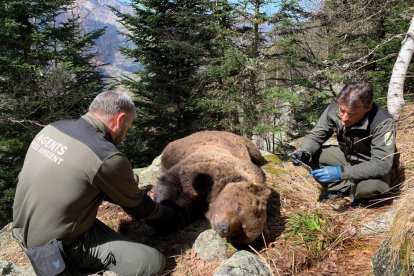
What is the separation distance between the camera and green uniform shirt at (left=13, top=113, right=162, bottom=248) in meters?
→ 2.70

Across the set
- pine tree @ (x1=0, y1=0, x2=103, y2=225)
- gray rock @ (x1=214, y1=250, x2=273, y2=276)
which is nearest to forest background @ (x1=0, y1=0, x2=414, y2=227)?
pine tree @ (x1=0, y1=0, x2=103, y2=225)

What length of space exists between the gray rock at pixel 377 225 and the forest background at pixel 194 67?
19.0 feet

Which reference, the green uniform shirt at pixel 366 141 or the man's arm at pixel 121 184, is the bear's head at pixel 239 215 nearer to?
the man's arm at pixel 121 184

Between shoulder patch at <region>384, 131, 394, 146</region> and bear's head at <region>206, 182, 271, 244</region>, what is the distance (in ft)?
4.53

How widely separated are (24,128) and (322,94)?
9.74 metres

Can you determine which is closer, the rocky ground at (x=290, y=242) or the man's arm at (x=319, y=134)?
the rocky ground at (x=290, y=242)

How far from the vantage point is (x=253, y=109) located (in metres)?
10.9

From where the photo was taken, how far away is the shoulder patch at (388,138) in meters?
3.54

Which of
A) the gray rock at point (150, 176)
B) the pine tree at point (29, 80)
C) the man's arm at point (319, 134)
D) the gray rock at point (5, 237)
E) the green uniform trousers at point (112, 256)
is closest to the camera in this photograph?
the green uniform trousers at point (112, 256)

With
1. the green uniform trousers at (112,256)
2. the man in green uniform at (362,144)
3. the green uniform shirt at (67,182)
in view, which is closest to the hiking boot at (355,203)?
the man in green uniform at (362,144)

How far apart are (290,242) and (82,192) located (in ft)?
6.15

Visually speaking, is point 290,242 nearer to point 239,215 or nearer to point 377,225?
point 239,215

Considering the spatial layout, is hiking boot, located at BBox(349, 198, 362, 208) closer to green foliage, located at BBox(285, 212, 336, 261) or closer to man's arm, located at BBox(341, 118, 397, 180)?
man's arm, located at BBox(341, 118, 397, 180)

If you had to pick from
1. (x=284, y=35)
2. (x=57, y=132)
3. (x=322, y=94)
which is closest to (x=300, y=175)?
(x=57, y=132)
